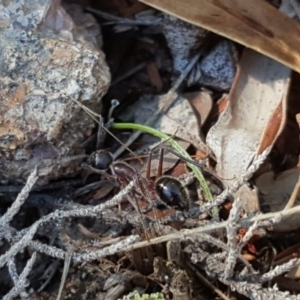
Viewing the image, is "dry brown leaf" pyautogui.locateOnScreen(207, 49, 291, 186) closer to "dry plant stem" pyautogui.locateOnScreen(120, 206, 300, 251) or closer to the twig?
"dry plant stem" pyautogui.locateOnScreen(120, 206, 300, 251)

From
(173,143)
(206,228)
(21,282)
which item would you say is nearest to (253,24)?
(173,143)

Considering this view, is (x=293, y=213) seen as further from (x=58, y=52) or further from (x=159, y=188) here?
(x=58, y=52)

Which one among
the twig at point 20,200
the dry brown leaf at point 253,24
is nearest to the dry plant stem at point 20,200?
the twig at point 20,200

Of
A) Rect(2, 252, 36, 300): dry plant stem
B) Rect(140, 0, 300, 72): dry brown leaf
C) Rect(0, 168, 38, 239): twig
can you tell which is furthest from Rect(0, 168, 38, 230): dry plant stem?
Rect(140, 0, 300, 72): dry brown leaf

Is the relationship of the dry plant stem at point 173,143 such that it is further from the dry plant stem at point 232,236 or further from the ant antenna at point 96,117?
the dry plant stem at point 232,236

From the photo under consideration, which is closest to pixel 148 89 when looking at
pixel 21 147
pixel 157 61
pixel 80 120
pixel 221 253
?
pixel 157 61

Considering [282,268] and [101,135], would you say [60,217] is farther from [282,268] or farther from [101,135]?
[282,268]
